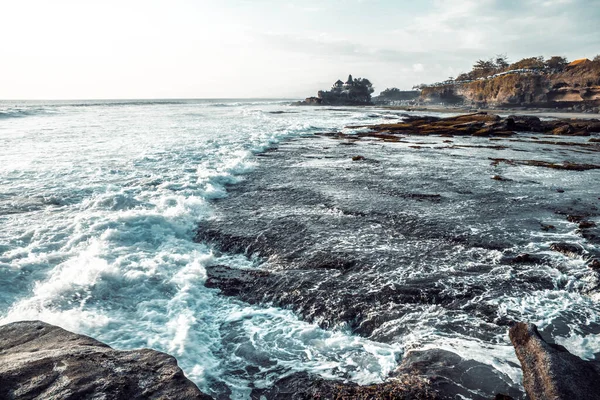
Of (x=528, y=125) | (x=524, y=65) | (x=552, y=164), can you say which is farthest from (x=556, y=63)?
(x=552, y=164)

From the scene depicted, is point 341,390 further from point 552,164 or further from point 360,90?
point 360,90

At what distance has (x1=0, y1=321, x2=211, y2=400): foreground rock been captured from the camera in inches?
128

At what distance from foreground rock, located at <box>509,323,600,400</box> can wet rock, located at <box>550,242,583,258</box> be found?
13.1 feet

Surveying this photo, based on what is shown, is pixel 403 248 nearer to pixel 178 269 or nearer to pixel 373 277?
pixel 373 277

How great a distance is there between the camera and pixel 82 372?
349 centimetres

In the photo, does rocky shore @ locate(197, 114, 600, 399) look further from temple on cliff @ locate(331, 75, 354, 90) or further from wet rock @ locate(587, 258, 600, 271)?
temple on cliff @ locate(331, 75, 354, 90)

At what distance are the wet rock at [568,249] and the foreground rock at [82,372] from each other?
8091 millimetres

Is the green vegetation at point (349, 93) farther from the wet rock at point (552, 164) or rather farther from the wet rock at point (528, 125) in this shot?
the wet rock at point (552, 164)

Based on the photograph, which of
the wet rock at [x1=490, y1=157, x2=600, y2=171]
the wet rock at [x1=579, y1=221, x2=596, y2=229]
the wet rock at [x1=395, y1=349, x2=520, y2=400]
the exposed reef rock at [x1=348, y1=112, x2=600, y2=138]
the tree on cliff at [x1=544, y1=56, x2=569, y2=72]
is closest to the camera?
the wet rock at [x1=395, y1=349, x2=520, y2=400]

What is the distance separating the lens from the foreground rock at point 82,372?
3260mm

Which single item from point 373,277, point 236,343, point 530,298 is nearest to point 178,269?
point 236,343

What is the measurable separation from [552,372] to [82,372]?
16.2 feet

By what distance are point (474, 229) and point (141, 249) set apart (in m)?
8.43

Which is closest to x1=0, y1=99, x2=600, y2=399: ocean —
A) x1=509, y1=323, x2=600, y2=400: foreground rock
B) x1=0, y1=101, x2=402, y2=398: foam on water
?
x1=0, y1=101, x2=402, y2=398: foam on water
